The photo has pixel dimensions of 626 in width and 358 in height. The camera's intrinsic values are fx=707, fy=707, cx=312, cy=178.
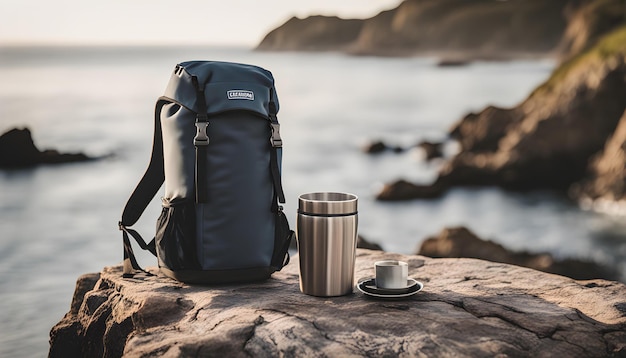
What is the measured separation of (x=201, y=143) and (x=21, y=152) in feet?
11.5

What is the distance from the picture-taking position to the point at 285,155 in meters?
7.59

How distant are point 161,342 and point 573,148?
872cm

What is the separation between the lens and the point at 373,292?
1.98 m

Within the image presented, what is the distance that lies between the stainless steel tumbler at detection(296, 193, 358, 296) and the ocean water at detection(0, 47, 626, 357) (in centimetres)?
234

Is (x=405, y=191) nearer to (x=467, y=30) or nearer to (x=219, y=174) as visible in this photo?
(x=467, y=30)

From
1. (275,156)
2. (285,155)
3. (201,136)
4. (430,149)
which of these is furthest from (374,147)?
(201,136)

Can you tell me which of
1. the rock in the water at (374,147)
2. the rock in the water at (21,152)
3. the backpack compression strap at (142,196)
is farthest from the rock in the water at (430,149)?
the backpack compression strap at (142,196)

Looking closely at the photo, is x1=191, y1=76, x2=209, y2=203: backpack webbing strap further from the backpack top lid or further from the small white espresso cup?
the small white espresso cup

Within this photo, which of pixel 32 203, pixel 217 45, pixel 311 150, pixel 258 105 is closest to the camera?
pixel 258 105

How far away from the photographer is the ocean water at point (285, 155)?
489 centimetres

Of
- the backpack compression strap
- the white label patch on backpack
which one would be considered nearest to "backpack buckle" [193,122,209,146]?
the white label patch on backpack

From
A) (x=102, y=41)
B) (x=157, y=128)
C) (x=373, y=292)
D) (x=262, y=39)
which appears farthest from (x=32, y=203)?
(x=373, y=292)

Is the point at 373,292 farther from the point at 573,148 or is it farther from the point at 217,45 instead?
the point at 573,148

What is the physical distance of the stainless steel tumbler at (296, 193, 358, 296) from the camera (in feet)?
6.43
